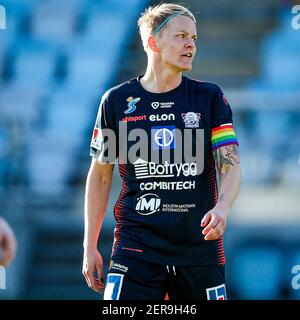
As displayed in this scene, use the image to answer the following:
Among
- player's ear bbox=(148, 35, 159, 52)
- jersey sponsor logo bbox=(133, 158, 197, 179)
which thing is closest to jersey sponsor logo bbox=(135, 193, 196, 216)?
jersey sponsor logo bbox=(133, 158, 197, 179)

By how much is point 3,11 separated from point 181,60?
18.9ft

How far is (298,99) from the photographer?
9039 millimetres

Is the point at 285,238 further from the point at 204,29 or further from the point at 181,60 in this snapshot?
the point at 181,60

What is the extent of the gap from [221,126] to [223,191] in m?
0.33

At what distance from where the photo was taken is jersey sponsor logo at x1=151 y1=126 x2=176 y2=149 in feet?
13.2

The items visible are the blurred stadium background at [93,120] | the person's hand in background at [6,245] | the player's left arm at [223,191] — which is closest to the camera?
the person's hand in background at [6,245]

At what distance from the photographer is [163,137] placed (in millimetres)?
4016

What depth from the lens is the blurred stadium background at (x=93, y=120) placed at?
8.48 metres

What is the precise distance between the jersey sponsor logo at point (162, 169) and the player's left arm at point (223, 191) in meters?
0.14

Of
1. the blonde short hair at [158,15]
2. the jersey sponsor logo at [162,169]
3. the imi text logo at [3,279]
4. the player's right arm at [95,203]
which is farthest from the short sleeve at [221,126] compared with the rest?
the imi text logo at [3,279]

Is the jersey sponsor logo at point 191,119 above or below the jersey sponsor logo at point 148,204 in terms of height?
above

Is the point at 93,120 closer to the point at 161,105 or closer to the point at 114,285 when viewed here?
the point at 161,105

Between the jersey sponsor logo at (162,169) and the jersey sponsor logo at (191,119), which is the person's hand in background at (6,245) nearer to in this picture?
the jersey sponsor logo at (162,169)

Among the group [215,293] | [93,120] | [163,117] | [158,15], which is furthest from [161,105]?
[93,120]
